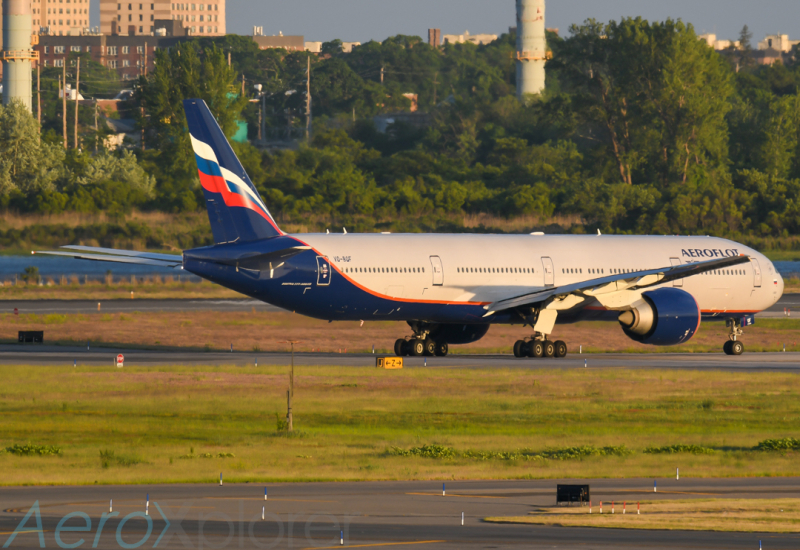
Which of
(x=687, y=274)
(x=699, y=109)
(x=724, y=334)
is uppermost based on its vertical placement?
(x=699, y=109)

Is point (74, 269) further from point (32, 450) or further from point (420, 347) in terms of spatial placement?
point (32, 450)

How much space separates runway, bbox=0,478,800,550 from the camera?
18219mm

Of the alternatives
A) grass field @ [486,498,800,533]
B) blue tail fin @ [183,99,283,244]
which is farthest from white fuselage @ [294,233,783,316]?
grass field @ [486,498,800,533]

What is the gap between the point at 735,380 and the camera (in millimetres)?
40406

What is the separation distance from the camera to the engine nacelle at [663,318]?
152ft

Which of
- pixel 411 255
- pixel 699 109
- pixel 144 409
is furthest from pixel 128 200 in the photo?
pixel 144 409

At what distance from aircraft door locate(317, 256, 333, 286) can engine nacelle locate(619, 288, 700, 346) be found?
11.8 metres

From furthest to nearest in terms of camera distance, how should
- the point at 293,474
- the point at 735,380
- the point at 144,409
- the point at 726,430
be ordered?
1. the point at 735,380
2. the point at 144,409
3. the point at 726,430
4. the point at 293,474

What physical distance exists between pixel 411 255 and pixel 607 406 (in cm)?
1206

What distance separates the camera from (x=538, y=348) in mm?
47219

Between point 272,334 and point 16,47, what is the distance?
9713 cm

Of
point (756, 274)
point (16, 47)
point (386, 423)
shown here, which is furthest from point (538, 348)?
point (16, 47)

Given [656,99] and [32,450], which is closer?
[32,450]

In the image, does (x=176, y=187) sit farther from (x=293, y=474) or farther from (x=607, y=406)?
(x=293, y=474)
